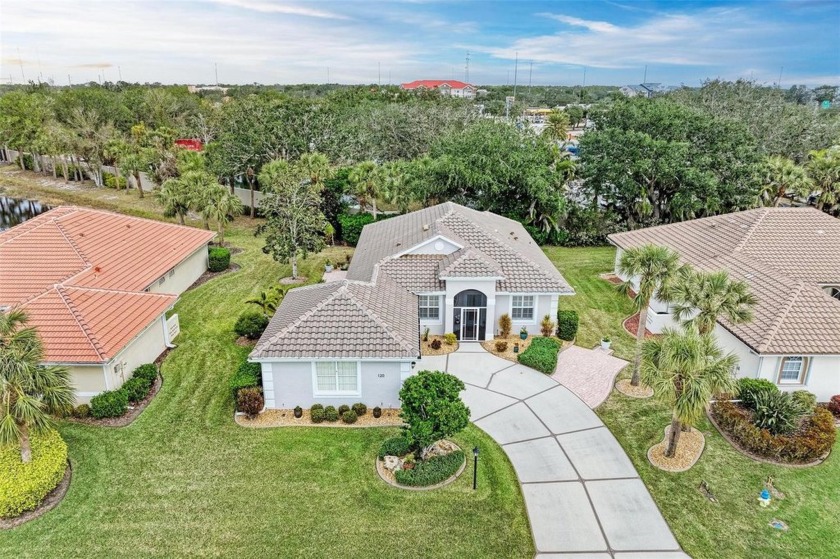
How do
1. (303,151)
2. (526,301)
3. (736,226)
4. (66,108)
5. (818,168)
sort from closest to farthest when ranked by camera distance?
1. (526,301)
2. (736,226)
3. (818,168)
4. (303,151)
5. (66,108)

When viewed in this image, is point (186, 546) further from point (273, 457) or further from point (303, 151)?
point (303, 151)

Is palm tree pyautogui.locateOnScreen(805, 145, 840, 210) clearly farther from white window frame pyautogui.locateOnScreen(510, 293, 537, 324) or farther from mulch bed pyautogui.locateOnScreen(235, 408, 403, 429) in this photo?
mulch bed pyautogui.locateOnScreen(235, 408, 403, 429)

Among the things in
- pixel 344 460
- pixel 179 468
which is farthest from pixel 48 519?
pixel 344 460

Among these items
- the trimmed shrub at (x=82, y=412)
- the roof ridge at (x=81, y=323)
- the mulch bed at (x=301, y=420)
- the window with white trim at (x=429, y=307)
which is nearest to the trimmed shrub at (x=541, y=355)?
the window with white trim at (x=429, y=307)

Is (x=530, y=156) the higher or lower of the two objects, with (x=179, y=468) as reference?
higher

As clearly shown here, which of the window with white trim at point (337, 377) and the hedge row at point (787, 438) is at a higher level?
the window with white trim at point (337, 377)

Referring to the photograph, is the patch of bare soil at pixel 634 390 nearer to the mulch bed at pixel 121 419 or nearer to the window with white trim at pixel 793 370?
the window with white trim at pixel 793 370

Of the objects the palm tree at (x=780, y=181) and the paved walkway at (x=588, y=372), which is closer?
the paved walkway at (x=588, y=372)

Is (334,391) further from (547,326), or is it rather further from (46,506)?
(547,326)
